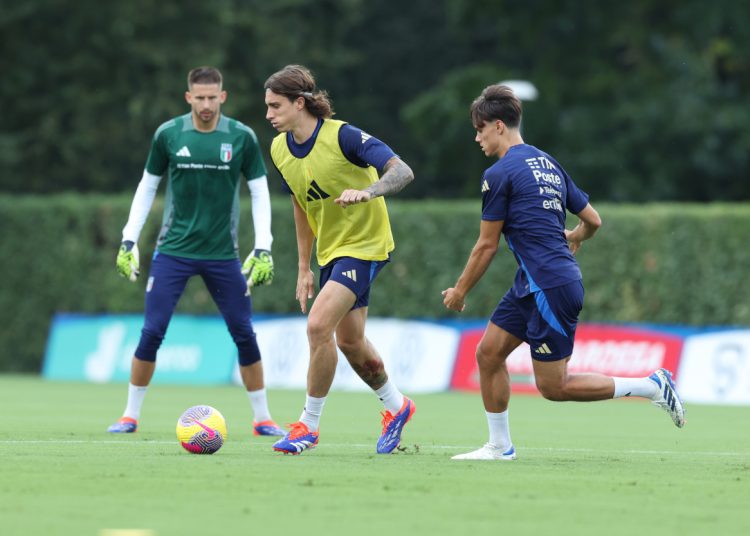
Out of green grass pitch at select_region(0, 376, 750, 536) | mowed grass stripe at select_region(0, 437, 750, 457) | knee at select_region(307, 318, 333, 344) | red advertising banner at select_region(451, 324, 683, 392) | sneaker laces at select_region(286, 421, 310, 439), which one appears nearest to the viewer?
green grass pitch at select_region(0, 376, 750, 536)

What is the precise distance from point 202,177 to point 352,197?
2932mm

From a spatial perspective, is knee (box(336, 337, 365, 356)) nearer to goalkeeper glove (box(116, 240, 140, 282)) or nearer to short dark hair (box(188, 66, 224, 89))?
goalkeeper glove (box(116, 240, 140, 282))

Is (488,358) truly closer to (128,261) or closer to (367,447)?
(367,447)

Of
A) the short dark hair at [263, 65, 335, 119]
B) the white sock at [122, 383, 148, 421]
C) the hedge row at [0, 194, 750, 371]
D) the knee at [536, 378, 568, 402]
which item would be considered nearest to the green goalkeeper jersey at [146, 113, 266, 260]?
the white sock at [122, 383, 148, 421]

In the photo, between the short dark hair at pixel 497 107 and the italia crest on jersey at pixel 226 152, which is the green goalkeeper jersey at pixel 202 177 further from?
the short dark hair at pixel 497 107

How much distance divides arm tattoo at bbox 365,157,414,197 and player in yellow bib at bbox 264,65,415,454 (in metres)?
0.20

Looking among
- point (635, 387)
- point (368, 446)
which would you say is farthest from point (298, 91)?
point (635, 387)

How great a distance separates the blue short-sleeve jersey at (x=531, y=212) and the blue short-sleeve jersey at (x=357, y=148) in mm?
710

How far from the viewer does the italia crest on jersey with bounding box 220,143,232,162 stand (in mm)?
11852

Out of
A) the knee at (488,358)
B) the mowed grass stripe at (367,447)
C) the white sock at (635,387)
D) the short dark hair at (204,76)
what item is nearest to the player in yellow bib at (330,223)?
the mowed grass stripe at (367,447)

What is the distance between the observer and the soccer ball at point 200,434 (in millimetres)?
9594

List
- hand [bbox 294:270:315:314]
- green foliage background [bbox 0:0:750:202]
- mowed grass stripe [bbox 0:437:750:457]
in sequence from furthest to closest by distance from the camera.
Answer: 1. green foliage background [bbox 0:0:750:202]
2. mowed grass stripe [bbox 0:437:750:457]
3. hand [bbox 294:270:315:314]

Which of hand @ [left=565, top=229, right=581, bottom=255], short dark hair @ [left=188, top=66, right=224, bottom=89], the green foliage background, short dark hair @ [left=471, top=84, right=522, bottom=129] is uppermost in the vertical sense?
the green foliage background

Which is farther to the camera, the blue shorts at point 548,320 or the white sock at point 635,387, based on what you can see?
the white sock at point 635,387
